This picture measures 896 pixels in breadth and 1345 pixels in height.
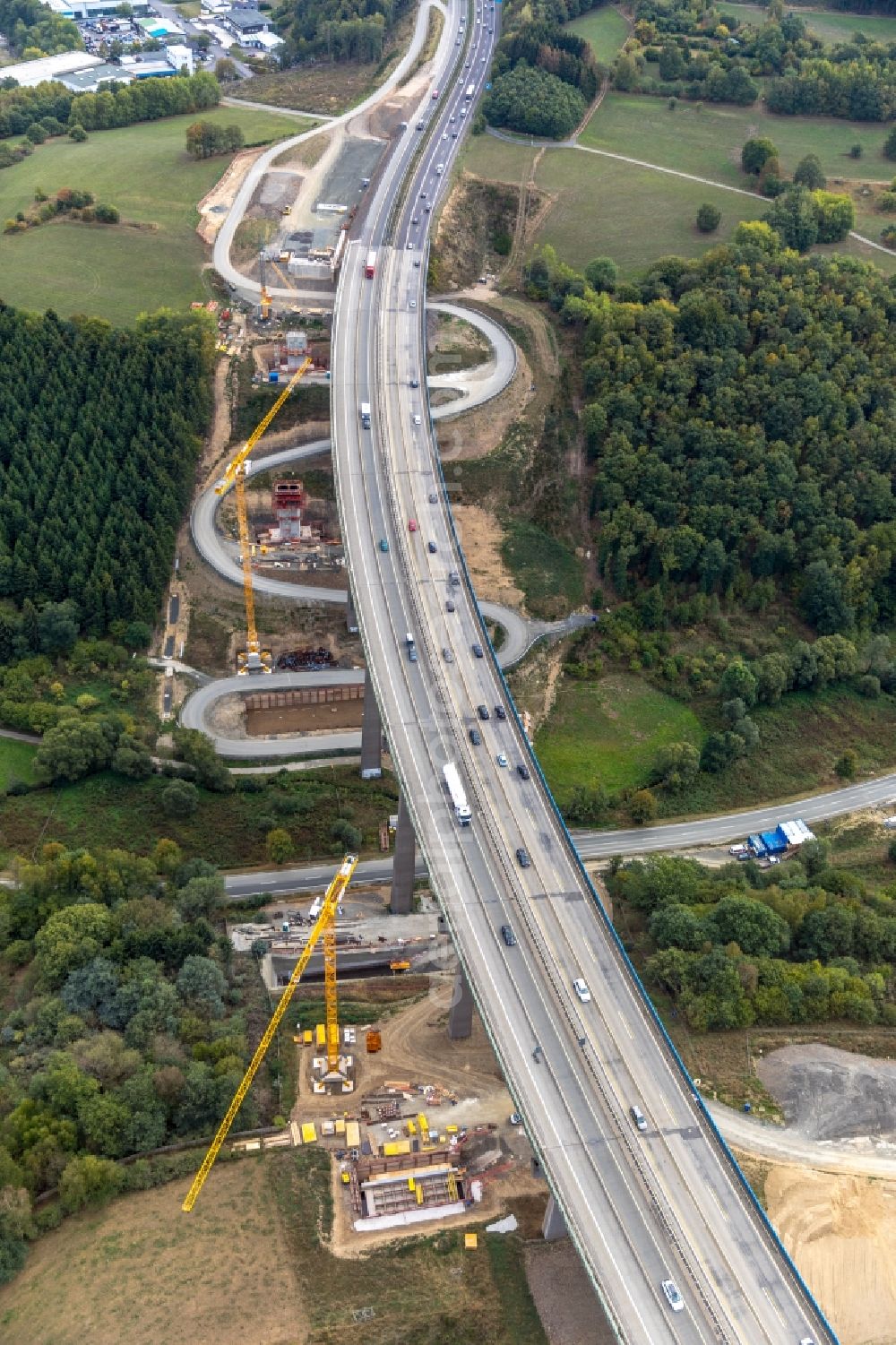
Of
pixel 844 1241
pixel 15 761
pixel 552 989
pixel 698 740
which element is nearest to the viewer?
pixel 844 1241

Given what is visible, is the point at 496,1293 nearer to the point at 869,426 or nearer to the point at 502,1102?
the point at 502,1102

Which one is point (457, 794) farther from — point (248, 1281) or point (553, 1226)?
point (248, 1281)

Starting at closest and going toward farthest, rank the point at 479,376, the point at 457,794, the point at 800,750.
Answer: the point at 457,794
the point at 800,750
the point at 479,376

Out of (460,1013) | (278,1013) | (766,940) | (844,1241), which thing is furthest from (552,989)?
(766,940)

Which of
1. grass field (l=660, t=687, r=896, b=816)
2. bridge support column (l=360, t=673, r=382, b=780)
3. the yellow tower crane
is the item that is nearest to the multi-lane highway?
bridge support column (l=360, t=673, r=382, b=780)

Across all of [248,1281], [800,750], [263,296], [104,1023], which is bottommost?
[800,750]

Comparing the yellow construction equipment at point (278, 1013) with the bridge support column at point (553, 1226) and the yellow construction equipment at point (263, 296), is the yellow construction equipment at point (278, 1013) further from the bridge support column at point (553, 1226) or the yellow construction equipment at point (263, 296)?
the yellow construction equipment at point (263, 296)

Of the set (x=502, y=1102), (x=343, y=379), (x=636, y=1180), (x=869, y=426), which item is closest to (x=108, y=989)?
(x=502, y=1102)
